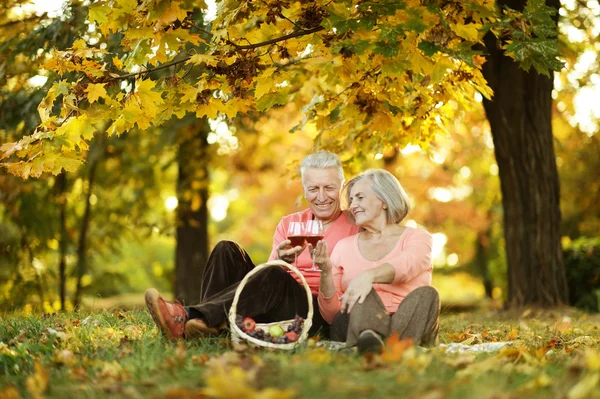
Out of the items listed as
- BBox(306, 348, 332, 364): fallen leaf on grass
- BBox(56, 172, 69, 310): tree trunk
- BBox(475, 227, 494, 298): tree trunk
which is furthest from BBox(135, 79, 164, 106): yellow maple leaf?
BBox(475, 227, 494, 298): tree trunk

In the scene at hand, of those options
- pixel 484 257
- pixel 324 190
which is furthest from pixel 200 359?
pixel 484 257

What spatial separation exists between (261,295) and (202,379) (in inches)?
61.6

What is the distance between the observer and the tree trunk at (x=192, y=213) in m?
10.8

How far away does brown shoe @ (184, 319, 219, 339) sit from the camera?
453cm

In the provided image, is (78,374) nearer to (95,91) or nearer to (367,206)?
(367,206)

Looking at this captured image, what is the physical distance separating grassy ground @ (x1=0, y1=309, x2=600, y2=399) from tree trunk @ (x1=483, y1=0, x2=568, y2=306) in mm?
3980

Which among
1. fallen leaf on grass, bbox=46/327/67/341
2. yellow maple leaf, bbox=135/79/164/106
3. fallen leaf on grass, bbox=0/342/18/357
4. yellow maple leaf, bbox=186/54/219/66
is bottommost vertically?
fallen leaf on grass, bbox=0/342/18/357

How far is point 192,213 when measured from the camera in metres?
11.1

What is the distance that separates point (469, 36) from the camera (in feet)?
15.9

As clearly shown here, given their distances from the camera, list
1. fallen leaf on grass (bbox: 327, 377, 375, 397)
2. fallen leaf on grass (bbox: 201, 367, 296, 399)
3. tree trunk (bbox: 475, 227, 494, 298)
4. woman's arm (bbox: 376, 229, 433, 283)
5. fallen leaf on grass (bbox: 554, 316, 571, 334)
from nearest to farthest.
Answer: fallen leaf on grass (bbox: 201, 367, 296, 399) < fallen leaf on grass (bbox: 327, 377, 375, 397) < woman's arm (bbox: 376, 229, 433, 283) < fallen leaf on grass (bbox: 554, 316, 571, 334) < tree trunk (bbox: 475, 227, 494, 298)

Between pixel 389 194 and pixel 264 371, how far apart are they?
6.41 feet

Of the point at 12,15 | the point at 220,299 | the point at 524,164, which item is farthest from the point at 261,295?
the point at 12,15

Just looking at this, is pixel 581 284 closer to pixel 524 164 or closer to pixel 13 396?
pixel 524 164

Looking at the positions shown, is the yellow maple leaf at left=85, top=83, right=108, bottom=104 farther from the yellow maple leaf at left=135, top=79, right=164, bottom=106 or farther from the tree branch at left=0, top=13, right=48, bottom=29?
the tree branch at left=0, top=13, right=48, bottom=29
